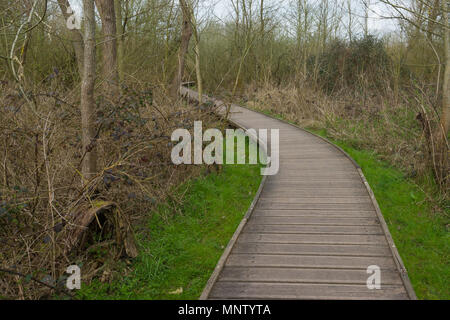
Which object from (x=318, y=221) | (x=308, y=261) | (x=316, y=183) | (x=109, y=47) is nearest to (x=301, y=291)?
(x=308, y=261)

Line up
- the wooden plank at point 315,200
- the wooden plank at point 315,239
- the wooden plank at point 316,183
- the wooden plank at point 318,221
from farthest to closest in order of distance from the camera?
the wooden plank at point 316,183, the wooden plank at point 315,200, the wooden plank at point 318,221, the wooden plank at point 315,239

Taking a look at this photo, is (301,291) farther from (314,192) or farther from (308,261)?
(314,192)

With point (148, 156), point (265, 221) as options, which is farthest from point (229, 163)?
point (265, 221)

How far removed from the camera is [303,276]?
146 inches

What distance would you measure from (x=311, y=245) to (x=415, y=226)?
1.99 metres

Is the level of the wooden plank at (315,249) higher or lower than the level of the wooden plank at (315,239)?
lower

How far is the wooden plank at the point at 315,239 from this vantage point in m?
4.42

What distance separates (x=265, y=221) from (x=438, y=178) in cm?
320

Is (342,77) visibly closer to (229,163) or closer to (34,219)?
(229,163)

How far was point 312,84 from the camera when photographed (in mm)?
15391

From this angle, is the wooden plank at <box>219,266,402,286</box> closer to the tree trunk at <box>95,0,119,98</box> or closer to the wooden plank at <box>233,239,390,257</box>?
the wooden plank at <box>233,239,390,257</box>

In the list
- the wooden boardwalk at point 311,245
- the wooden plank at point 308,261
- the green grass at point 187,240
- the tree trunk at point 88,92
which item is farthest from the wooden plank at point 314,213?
the tree trunk at point 88,92

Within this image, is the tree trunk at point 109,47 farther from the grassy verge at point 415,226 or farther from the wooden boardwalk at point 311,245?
the grassy verge at point 415,226

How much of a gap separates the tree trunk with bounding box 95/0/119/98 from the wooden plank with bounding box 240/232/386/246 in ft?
10.3
